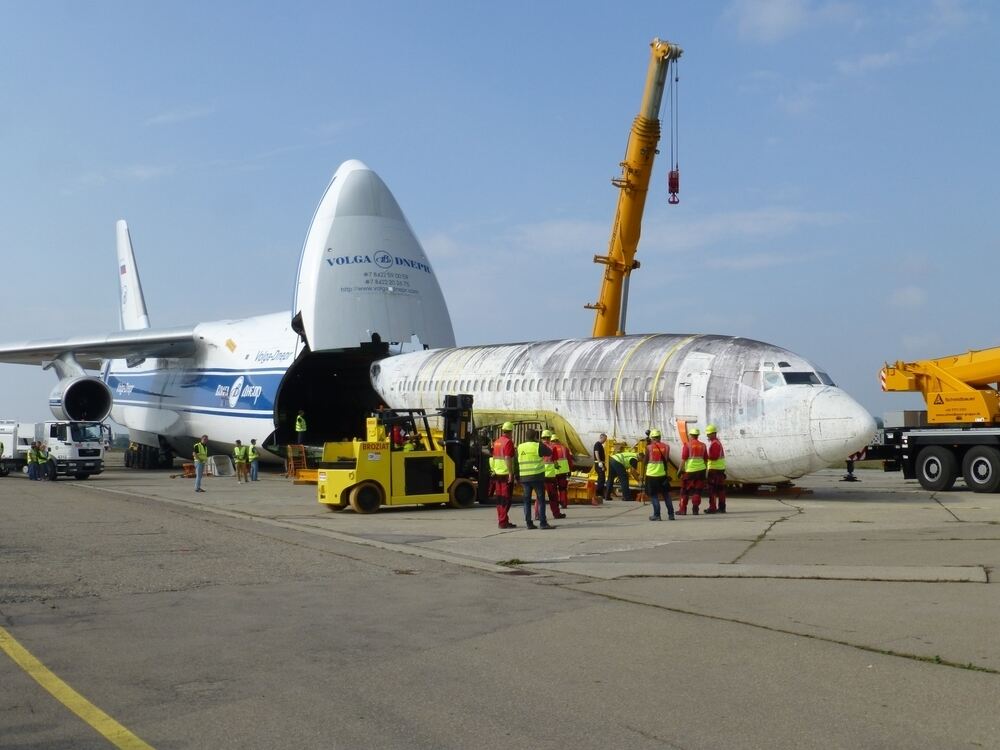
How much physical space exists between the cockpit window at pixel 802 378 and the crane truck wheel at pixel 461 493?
6120 millimetres

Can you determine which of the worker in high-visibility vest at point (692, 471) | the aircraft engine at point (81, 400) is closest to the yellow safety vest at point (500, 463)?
the worker in high-visibility vest at point (692, 471)

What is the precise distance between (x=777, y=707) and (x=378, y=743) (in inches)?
82.9

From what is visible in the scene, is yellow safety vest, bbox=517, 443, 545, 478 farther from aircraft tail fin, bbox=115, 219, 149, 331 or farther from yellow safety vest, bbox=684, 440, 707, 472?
aircraft tail fin, bbox=115, 219, 149, 331

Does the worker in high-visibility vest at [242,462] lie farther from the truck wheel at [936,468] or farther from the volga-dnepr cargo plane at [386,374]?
the truck wheel at [936,468]

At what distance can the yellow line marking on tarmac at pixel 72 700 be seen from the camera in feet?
16.8

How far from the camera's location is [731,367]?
19.1m

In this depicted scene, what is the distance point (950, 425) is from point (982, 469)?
122 centimetres

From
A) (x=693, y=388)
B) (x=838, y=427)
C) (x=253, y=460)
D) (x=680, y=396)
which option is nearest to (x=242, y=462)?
(x=253, y=460)

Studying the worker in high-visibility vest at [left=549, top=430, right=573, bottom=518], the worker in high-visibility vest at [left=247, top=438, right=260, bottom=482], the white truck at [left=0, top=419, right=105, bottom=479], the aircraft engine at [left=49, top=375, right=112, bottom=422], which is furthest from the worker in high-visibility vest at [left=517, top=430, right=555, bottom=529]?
the aircraft engine at [left=49, top=375, right=112, bottom=422]

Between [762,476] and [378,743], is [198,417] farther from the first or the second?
[378,743]

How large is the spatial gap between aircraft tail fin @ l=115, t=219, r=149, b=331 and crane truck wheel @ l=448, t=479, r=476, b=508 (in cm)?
A: 3054

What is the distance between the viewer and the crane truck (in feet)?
65.5

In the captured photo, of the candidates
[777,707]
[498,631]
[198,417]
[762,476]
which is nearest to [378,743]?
[777,707]

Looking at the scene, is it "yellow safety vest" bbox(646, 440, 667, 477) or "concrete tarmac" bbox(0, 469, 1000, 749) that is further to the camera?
"yellow safety vest" bbox(646, 440, 667, 477)
